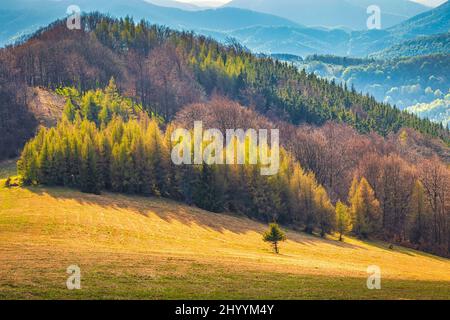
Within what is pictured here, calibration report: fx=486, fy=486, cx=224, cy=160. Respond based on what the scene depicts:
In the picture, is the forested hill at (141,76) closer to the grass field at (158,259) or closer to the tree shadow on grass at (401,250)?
the grass field at (158,259)

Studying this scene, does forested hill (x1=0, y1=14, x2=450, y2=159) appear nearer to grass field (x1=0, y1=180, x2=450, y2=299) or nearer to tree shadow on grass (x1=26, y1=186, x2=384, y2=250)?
tree shadow on grass (x1=26, y1=186, x2=384, y2=250)

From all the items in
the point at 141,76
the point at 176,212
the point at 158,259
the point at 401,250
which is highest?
the point at 141,76

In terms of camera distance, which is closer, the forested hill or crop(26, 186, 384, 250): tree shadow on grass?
crop(26, 186, 384, 250): tree shadow on grass

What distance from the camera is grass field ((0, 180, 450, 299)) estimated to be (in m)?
28.1

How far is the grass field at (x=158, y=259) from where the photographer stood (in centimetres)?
2809

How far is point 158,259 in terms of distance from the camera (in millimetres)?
37125

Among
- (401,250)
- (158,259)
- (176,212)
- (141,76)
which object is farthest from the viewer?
(141,76)

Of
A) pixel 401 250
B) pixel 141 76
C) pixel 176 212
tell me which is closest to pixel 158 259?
pixel 176 212

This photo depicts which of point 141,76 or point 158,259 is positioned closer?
point 158,259

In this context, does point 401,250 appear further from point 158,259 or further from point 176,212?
point 158,259

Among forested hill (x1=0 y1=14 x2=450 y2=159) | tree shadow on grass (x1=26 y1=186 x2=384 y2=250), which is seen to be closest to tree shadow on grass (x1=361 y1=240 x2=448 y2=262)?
tree shadow on grass (x1=26 y1=186 x2=384 y2=250)

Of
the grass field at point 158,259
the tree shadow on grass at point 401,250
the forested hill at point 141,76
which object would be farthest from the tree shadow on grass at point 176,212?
the forested hill at point 141,76

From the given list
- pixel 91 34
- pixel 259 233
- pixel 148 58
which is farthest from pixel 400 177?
pixel 91 34

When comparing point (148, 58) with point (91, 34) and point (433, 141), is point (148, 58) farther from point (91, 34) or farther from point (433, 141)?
point (433, 141)
